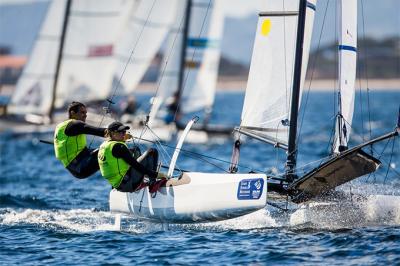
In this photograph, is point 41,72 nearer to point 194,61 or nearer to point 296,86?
point 194,61

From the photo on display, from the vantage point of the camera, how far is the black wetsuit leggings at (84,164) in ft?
33.2

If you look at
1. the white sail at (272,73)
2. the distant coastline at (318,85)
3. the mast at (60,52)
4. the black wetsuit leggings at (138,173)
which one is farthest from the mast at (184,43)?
the distant coastline at (318,85)

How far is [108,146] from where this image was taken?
31.4ft

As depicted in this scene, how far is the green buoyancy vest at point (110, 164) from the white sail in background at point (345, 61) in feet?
7.58

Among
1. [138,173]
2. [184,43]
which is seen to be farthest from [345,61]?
[184,43]

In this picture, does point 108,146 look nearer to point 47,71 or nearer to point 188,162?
point 188,162

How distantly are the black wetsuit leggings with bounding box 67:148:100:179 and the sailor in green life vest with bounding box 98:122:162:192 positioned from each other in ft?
1.49

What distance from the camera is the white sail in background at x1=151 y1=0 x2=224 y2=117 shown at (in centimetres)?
2355

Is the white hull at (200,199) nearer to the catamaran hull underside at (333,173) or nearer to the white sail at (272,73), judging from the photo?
the catamaran hull underside at (333,173)

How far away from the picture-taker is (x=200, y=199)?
9516mm

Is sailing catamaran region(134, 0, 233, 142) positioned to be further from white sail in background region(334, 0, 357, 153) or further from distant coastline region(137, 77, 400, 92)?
distant coastline region(137, 77, 400, 92)

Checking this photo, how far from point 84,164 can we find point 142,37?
14729 millimetres

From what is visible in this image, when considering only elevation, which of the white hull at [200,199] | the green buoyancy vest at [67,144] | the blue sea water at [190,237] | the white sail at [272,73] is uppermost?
the white sail at [272,73]

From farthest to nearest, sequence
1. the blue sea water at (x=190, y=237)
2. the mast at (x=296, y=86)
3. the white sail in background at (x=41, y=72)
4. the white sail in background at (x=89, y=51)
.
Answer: the white sail in background at (x=89, y=51) < the white sail in background at (x=41, y=72) < the mast at (x=296, y=86) < the blue sea water at (x=190, y=237)
